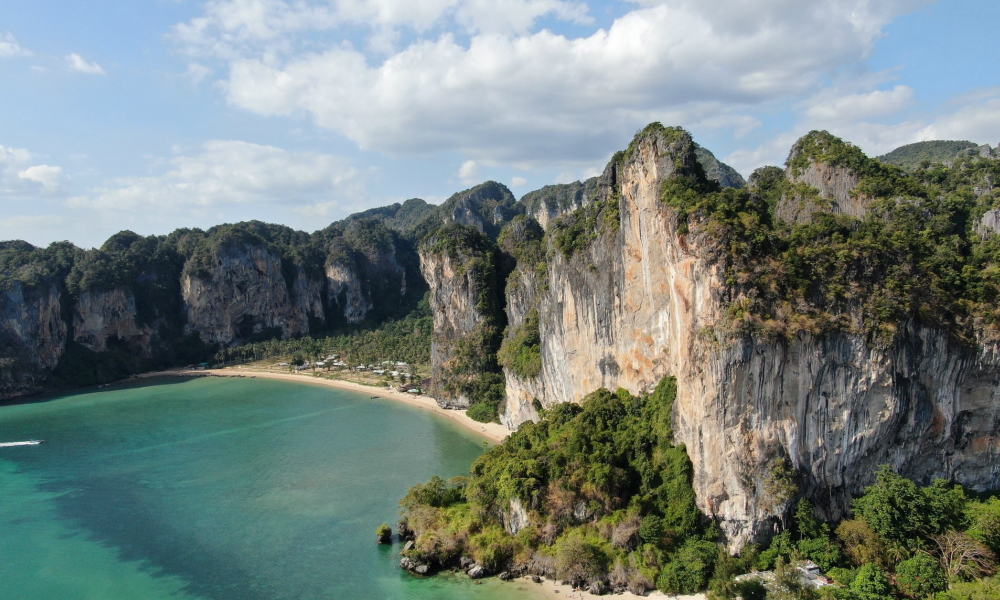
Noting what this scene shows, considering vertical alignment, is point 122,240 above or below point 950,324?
above

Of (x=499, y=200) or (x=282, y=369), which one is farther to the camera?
(x=499, y=200)

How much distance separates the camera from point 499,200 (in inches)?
5108

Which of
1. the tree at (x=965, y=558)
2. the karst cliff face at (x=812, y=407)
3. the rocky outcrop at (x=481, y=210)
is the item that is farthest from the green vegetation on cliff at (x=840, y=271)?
the rocky outcrop at (x=481, y=210)

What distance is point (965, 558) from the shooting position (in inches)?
720

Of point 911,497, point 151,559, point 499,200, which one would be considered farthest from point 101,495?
point 499,200

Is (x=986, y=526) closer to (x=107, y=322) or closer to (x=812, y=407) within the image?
(x=812, y=407)

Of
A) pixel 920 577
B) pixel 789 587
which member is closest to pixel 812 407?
pixel 920 577

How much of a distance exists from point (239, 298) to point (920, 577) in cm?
8404

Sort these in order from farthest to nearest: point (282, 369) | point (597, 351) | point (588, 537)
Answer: point (282, 369) → point (597, 351) → point (588, 537)

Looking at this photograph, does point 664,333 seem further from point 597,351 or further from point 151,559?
point 151,559

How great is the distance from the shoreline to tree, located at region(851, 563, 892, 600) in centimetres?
2307

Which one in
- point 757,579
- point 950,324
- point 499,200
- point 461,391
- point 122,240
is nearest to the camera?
point 757,579

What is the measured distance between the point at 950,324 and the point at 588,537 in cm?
1533

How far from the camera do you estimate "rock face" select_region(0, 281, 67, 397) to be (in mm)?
62219
